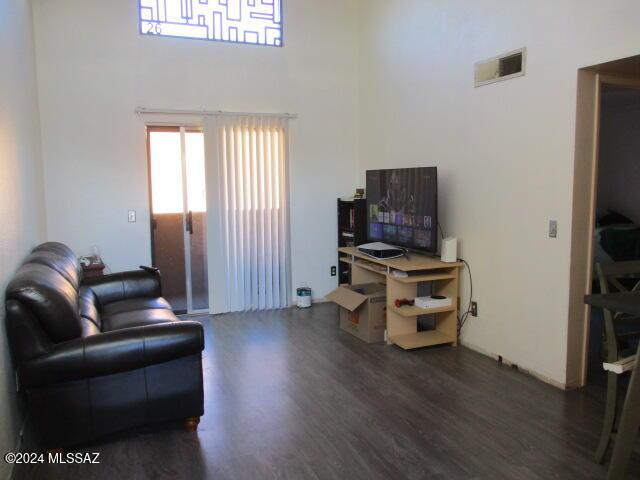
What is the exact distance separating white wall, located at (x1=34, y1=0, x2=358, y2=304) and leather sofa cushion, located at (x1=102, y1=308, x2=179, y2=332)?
160 cm

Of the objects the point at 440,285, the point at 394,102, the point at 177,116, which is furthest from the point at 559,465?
the point at 177,116

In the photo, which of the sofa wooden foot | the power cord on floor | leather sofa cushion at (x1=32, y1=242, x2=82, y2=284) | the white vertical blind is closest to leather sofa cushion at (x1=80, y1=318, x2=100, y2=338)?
leather sofa cushion at (x1=32, y1=242, x2=82, y2=284)

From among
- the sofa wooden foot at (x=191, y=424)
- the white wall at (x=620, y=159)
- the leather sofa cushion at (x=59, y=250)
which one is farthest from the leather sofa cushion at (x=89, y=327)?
the white wall at (x=620, y=159)

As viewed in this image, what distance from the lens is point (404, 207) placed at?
4480 mm

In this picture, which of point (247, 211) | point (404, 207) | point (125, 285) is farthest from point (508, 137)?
point (125, 285)

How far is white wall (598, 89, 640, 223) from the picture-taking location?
6.69 metres

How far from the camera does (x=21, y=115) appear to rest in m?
3.51

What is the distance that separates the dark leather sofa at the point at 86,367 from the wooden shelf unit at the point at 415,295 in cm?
192

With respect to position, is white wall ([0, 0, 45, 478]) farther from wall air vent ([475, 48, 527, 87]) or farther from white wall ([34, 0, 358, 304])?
wall air vent ([475, 48, 527, 87])

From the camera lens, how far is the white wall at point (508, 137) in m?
3.18

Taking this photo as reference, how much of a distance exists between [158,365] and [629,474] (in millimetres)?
2398

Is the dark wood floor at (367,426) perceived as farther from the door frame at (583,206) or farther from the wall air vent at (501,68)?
the wall air vent at (501,68)

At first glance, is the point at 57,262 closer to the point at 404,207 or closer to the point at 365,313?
the point at 365,313

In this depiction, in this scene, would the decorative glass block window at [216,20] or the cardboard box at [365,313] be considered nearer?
the cardboard box at [365,313]
